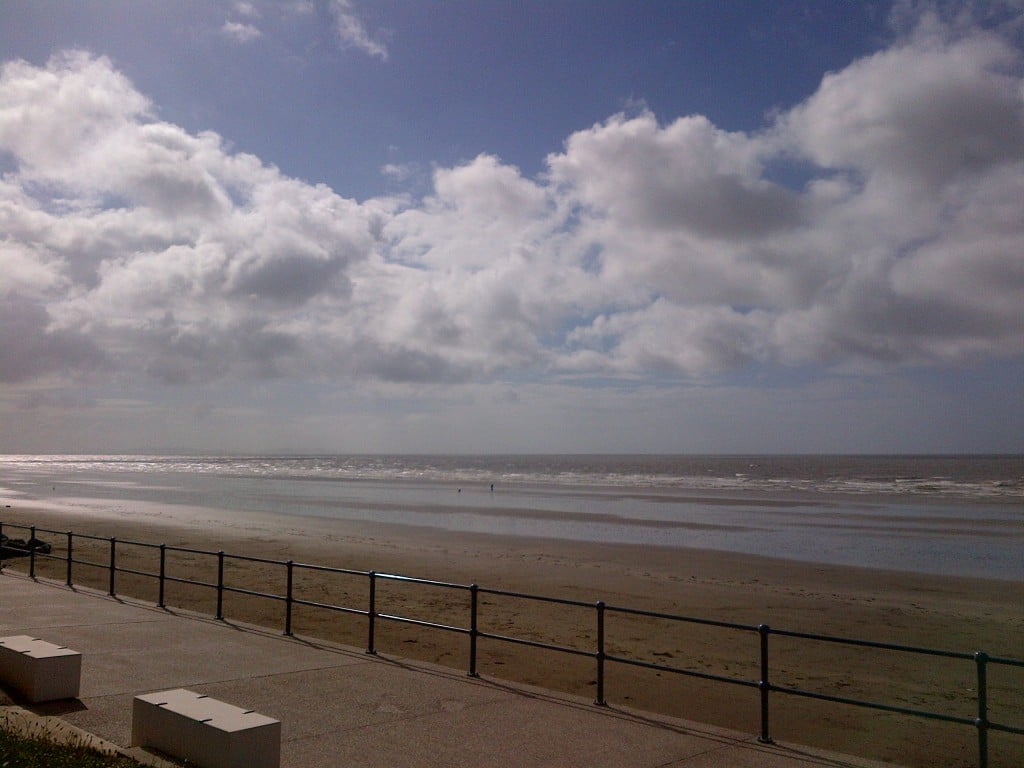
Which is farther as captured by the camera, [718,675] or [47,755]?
[718,675]

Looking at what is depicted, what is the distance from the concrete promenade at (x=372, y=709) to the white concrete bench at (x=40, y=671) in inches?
5.4

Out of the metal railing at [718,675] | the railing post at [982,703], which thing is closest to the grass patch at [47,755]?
the metal railing at [718,675]

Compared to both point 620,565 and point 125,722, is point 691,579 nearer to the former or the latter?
point 620,565

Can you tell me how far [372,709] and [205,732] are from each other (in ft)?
7.29

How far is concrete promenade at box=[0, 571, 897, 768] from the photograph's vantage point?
6570 mm

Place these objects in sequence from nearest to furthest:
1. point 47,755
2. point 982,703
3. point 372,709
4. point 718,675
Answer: point 47,755 → point 982,703 → point 372,709 → point 718,675

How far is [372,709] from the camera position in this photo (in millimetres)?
7672

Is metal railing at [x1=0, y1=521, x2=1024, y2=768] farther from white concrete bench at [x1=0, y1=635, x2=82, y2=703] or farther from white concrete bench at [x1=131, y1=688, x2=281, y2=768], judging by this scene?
white concrete bench at [x1=131, y1=688, x2=281, y2=768]

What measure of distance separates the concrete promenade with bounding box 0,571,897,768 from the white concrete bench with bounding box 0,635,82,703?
14 centimetres

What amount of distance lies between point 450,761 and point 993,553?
27.4 m

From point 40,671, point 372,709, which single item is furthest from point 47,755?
point 372,709

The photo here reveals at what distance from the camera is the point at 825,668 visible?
479 inches

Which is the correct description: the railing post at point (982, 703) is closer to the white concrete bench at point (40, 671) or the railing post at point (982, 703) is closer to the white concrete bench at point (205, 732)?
the white concrete bench at point (205, 732)

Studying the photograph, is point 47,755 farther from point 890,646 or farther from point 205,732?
point 890,646
